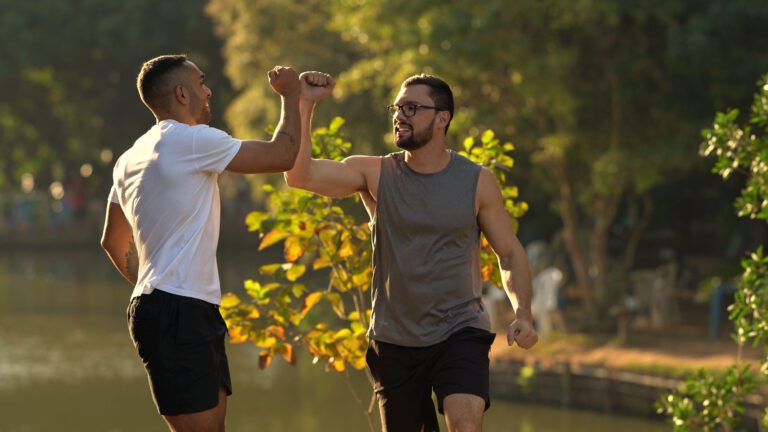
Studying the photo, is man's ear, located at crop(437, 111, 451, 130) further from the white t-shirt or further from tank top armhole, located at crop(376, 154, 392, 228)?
the white t-shirt

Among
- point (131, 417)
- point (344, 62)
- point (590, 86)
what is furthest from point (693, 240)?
point (131, 417)

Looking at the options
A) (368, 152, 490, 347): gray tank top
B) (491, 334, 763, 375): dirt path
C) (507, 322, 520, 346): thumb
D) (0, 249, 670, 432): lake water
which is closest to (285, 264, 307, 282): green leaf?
(368, 152, 490, 347): gray tank top

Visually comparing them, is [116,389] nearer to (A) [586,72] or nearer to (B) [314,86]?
(A) [586,72]

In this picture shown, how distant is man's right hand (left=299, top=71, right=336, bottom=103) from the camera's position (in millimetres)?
5129

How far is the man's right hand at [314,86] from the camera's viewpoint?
5129mm

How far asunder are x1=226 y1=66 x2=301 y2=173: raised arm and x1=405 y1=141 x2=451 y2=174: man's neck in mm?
632

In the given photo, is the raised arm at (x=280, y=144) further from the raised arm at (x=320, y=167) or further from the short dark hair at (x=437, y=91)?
the short dark hair at (x=437, y=91)

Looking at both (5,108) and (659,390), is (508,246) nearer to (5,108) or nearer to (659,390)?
(659,390)

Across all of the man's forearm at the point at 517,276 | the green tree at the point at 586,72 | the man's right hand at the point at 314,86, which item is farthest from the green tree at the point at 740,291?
the green tree at the point at 586,72

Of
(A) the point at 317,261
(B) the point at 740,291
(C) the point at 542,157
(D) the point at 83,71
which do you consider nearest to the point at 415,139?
(A) the point at 317,261

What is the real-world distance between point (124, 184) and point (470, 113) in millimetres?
14065

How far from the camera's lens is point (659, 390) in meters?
16.4

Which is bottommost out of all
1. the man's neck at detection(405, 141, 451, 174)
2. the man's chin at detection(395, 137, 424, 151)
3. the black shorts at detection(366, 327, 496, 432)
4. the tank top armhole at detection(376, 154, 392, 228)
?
the black shorts at detection(366, 327, 496, 432)

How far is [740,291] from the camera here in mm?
7289
